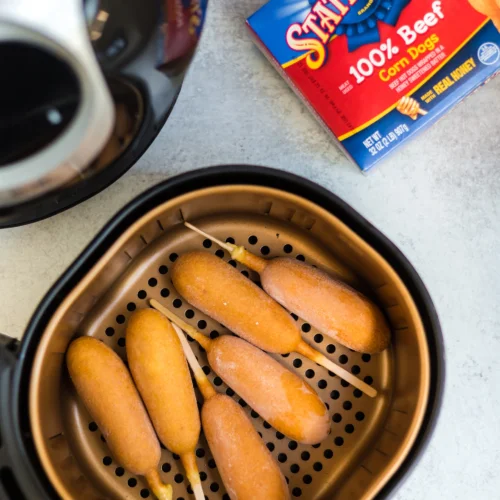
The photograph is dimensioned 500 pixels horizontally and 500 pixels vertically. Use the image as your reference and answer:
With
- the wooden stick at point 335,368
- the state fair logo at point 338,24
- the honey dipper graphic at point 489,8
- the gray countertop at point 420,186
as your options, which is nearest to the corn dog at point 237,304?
the wooden stick at point 335,368

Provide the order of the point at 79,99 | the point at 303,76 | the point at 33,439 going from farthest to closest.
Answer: the point at 303,76 → the point at 33,439 → the point at 79,99

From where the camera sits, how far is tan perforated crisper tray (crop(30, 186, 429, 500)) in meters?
0.50

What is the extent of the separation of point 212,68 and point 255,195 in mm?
171

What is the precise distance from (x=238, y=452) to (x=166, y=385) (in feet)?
0.30

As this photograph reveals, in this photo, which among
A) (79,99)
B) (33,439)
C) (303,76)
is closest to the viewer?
(79,99)

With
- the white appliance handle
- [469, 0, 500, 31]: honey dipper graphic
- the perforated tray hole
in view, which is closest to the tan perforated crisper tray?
the perforated tray hole

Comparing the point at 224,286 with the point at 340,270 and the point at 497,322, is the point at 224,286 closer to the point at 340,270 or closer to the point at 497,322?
the point at 340,270

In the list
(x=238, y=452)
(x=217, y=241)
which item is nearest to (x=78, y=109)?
(x=217, y=241)

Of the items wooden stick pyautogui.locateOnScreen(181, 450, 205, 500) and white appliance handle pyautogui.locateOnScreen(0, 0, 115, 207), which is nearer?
white appliance handle pyautogui.locateOnScreen(0, 0, 115, 207)

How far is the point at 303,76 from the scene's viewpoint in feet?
1.89

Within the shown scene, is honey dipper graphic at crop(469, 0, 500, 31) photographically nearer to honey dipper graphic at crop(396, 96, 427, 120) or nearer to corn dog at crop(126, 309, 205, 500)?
honey dipper graphic at crop(396, 96, 427, 120)

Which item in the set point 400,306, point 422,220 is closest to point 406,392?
point 400,306

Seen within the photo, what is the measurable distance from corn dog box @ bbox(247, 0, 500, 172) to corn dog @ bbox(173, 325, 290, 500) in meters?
0.28

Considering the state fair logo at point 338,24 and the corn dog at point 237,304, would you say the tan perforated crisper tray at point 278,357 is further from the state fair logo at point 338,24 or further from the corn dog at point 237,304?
the state fair logo at point 338,24
